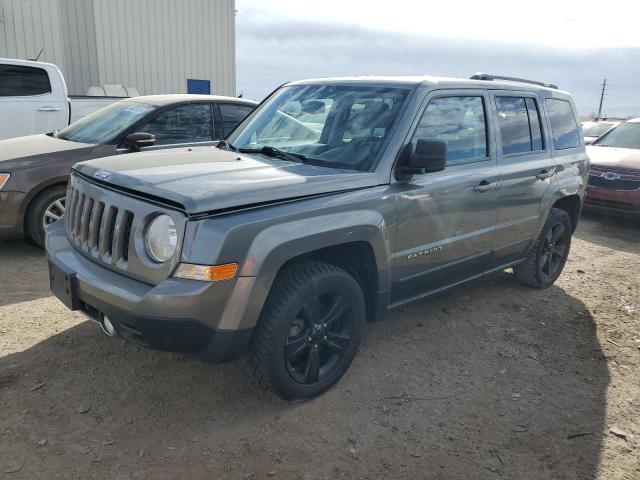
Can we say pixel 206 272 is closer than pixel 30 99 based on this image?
Yes

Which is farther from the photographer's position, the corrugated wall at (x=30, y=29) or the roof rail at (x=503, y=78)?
the corrugated wall at (x=30, y=29)

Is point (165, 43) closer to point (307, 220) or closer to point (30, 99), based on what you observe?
point (30, 99)

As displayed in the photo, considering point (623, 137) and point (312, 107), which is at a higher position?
point (312, 107)

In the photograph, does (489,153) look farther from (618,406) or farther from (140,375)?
(140,375)

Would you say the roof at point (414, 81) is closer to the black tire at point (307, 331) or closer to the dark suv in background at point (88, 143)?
the black tire at point (307, 331)

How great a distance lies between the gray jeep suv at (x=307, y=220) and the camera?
256 centimetres

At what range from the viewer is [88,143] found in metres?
5.59

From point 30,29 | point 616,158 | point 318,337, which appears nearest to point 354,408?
point 318,337

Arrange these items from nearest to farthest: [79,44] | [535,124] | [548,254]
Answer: [535,124]
[548,254]
[79,44]

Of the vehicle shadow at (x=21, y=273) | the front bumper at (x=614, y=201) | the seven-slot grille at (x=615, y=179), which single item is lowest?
the vehicle shadow at (x=21, y=273)

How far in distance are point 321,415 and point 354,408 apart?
Result: 21cm

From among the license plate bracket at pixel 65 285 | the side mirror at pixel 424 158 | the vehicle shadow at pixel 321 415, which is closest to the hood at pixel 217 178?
the side mirror at pixel 424 158

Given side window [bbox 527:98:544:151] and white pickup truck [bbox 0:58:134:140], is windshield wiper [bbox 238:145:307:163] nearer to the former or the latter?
side window [bbox 527:98:544:151]

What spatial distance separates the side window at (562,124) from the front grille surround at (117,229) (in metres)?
3.74
